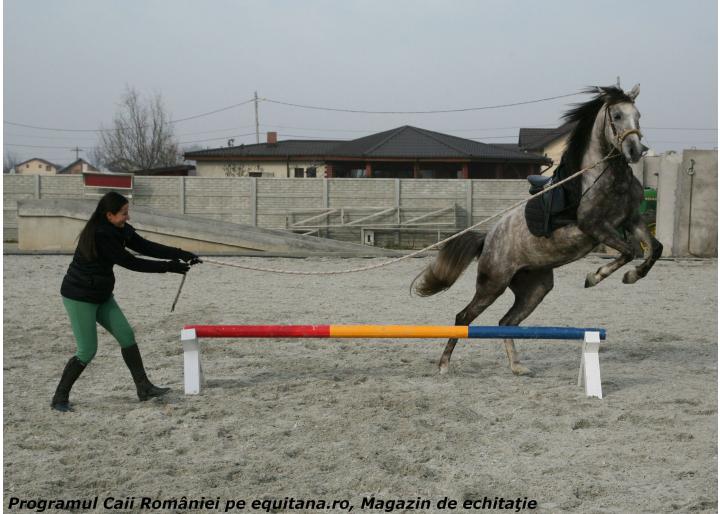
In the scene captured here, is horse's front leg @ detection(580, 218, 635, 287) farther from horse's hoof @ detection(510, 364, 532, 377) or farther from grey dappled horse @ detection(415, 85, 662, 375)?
horse's hoof @ detection(510, 364, 532, 377)

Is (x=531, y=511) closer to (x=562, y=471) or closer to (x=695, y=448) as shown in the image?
(x=562, y=471)

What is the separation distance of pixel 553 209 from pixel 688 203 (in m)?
11.8

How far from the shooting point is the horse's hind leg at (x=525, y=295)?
6582mm

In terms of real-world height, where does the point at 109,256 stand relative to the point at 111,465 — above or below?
above

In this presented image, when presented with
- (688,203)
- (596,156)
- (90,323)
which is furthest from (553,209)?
(688,203)

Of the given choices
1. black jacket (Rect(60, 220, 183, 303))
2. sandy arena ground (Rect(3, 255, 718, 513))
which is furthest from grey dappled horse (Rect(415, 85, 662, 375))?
black jacket (Rect(60, 220, 183, 303))

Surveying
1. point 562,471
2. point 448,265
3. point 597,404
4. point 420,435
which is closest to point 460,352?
point 448,265

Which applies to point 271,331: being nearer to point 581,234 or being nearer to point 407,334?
point 407,334

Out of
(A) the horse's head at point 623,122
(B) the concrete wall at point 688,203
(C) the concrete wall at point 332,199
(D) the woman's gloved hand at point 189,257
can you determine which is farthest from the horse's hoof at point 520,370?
(C) the concrete wall at point 332,199

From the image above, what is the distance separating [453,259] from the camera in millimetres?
6715

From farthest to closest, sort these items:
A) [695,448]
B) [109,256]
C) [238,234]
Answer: [238,234] < [109,256] < [695,448]

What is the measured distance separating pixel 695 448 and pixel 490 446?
3.94 ft

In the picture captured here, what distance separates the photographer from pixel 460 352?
7.56 meters

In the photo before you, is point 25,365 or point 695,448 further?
point 25,365
